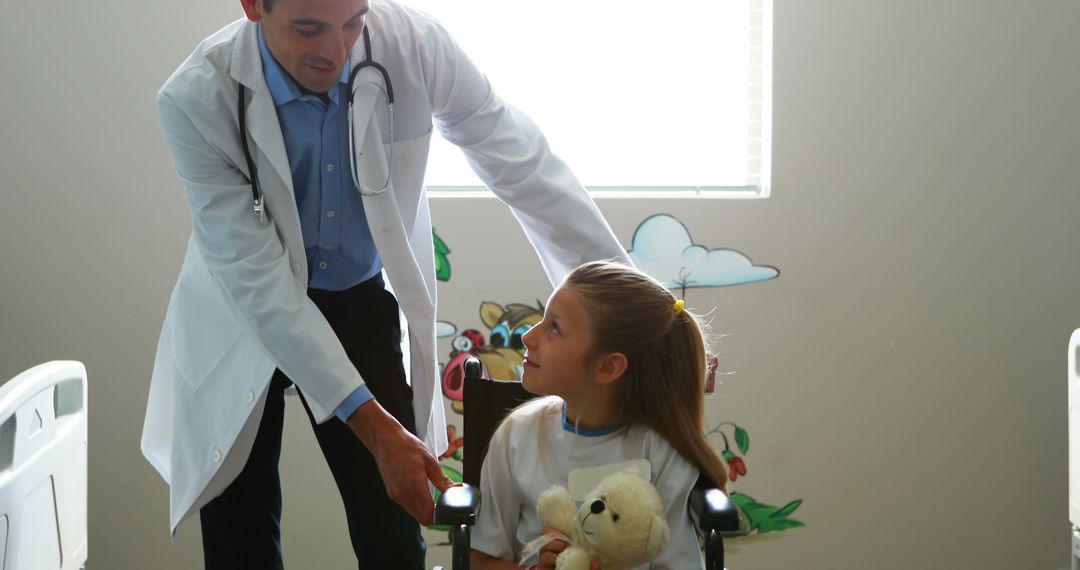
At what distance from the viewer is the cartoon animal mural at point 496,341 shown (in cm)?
266

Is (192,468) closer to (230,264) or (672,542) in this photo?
(230,264)

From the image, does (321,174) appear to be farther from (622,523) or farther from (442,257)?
(442,257)

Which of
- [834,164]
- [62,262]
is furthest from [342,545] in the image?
[834,164]

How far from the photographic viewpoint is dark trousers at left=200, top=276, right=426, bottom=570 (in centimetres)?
163

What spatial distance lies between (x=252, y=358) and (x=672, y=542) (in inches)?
27.3

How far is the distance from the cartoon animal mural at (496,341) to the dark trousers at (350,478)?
2.97ft

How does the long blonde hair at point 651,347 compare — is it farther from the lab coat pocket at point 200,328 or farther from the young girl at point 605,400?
the lab coat pocket at point 200,328

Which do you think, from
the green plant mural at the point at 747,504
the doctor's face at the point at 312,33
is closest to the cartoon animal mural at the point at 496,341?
the green plant mural at the point at 747,504

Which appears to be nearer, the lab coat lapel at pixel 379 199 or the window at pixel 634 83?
the lab coat lapel at pixel 379 199

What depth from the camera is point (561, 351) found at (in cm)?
155

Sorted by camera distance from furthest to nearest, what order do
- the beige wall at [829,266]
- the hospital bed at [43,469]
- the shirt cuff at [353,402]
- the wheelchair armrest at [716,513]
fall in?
the beige wall at [829,266]
the hospital bed at [43,469]
the shirt cuff at [353,402]
the wheelchair armrest at [716,513]

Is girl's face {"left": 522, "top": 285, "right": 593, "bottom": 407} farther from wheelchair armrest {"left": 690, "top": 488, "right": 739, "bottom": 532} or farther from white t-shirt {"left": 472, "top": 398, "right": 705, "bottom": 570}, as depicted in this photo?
wheelchair armrest {"left": 690, "top": 488, "right": 739, "bottom": 532}

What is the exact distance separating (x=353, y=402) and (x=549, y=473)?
12.1 inches

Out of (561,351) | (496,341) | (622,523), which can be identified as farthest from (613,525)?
(496,341)
